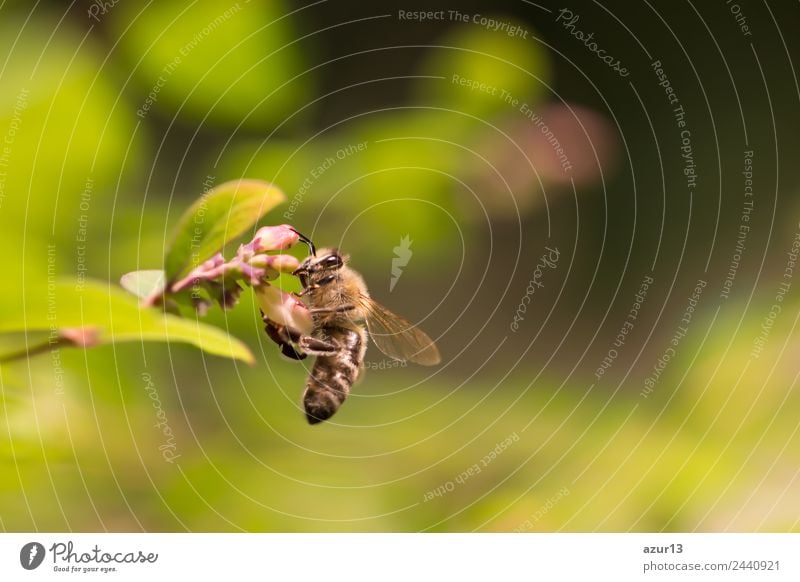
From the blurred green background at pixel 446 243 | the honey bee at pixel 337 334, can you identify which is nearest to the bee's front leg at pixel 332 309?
the honey bee at pixel 337 334

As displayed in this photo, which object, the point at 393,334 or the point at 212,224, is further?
the point at 393,334

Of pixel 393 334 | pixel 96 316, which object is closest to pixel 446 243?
pixel 393 334

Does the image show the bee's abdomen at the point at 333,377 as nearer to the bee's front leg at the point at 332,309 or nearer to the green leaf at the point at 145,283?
the bee's front leg at the point at 332,309

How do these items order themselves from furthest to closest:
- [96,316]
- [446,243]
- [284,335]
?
[446,243]
[284,335]
[96,316]

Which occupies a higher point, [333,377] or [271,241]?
[271,241]

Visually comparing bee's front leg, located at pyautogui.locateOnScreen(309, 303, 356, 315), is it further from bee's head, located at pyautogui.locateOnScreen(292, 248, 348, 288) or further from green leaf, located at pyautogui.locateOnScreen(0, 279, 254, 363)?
green leaf, located at pyautogui.locateOnScreen(0, 279, 254, 363)

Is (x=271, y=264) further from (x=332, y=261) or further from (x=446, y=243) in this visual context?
(x=446, y=243)
